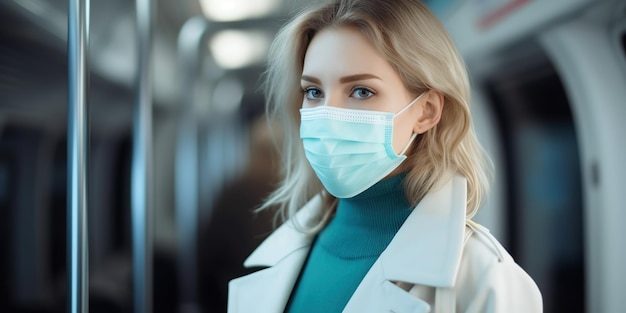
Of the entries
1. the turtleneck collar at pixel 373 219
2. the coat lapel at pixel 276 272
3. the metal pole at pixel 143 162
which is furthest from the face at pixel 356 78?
the metal pole at pixel 143 162

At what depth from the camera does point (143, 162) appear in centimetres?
244

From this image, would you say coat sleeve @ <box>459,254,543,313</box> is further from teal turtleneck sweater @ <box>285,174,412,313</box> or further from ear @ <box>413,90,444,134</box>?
ear @ <box>413,90,444,134</box>

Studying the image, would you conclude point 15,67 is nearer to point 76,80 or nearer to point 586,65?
point 76,80

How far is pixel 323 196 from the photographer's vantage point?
1.68 meters

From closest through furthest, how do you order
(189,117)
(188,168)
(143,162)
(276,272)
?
(276,272) < (143,162) < (189,117) < (188,168)

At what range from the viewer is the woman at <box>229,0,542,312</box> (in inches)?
46.6

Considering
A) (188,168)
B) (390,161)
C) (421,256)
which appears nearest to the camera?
(421,256)

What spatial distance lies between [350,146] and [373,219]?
22cm

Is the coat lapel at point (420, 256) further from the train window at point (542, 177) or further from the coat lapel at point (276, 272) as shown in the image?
the train window at point (542, 177)

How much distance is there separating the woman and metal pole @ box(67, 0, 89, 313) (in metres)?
0.53

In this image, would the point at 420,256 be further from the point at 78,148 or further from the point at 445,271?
the point at 78,148

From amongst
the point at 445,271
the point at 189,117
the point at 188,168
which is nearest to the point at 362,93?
the point at 445,271

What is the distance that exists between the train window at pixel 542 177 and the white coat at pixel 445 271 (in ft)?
5.99

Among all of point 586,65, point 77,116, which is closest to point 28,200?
point 77,116
